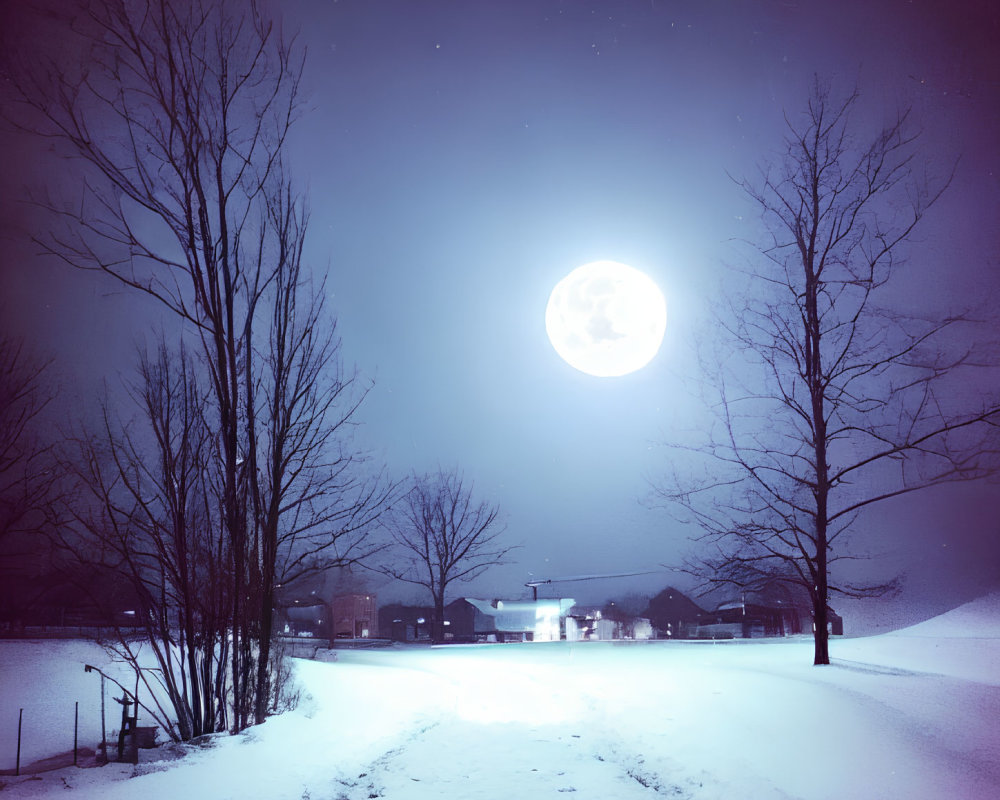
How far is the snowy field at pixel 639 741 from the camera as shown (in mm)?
3566

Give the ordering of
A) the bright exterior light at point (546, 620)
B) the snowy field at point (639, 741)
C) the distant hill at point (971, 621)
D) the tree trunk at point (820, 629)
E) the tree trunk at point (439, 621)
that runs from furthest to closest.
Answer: the bright exterior light at point (546, 620) < the tree trunk at point (439, 621) < the distant hill at point (971, 621) < the tree trunk at point (820, 629) < the snowy field at point (639, 741)

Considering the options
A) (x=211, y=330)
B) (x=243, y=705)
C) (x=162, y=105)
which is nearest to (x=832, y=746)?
(x=243, y=705)

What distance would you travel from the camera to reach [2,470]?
29.1 feet

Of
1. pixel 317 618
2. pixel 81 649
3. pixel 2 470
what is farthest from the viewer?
pixel 317 618

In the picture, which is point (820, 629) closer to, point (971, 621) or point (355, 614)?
point (971, 621)

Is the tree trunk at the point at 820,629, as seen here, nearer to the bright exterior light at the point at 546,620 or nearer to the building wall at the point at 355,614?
the bright exterior light at the point at 546,620

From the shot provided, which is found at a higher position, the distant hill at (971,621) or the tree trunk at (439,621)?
the distant hill at (971,621)

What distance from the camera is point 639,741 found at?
454 centimetres

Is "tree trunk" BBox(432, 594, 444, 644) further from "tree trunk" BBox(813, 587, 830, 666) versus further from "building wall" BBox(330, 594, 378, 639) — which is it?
"tree trunk" BBox(813, 587, 830, 666)

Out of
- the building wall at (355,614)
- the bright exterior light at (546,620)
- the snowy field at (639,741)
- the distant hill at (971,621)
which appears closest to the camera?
the snowy field at (639,741)

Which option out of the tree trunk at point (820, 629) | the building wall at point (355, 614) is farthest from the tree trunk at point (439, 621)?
the tree trunk at point (820, 629)

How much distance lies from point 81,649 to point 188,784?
14.2 meters

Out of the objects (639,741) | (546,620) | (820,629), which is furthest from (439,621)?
(639,741)

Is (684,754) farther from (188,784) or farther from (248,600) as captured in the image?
(248,600)
